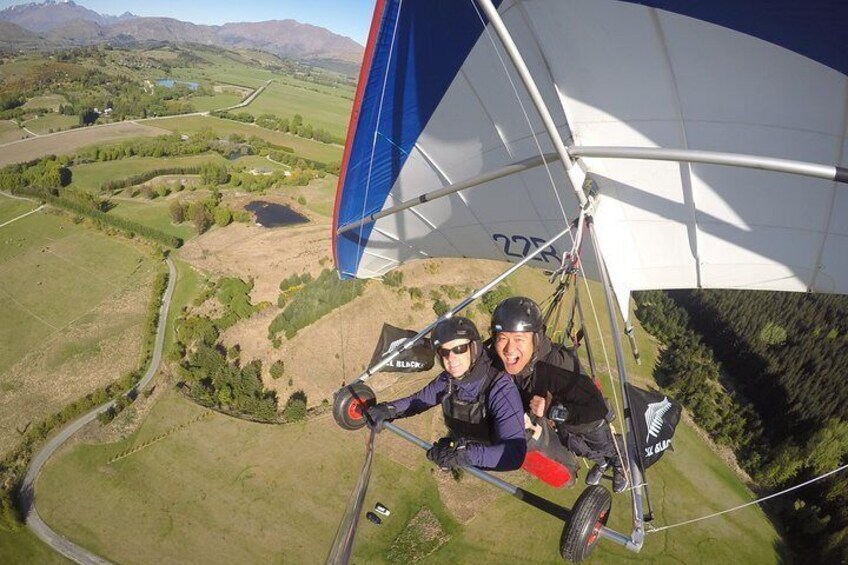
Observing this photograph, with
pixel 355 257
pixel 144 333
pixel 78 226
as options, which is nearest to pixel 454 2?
pixel 355 257

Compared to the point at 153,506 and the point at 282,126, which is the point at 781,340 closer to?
the point at 153,506

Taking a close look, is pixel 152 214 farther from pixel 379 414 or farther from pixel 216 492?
pixel 379 414

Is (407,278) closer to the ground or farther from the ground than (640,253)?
closer to the ground

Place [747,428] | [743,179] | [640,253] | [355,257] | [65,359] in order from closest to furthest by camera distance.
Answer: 1. [743,179]
2. [640,253]
3. [355,257]
4. [747,428]
5. [65,359]

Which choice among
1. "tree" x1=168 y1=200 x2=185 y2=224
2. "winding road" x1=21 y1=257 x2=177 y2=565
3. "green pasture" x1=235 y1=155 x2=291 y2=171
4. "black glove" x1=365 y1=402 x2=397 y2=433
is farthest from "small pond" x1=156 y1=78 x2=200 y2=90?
"black glove" x1=365 y1=402 x2=397 y2=433

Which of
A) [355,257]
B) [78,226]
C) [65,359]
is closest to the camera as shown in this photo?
[355,257]

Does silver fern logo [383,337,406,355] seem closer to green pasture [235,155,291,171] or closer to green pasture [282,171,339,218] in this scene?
green pasture [282,171,339,218]

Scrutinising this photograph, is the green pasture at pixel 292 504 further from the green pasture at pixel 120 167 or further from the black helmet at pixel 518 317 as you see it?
the green pasture at pixel 120 167
